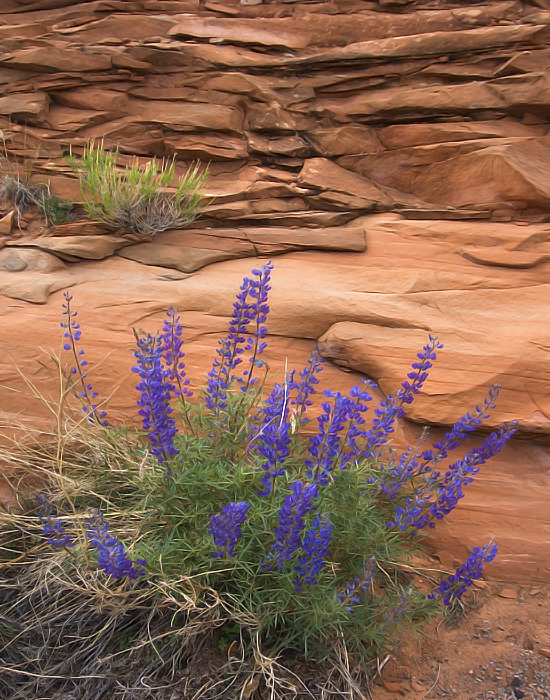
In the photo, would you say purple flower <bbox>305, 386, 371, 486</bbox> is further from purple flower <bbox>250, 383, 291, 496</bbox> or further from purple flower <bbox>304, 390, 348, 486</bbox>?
purple flower <bbox>250, 383, 291, 496</bbox>

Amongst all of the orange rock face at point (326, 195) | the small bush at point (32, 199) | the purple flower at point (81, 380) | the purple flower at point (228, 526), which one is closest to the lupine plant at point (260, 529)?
the purple flower at point (228, 526)

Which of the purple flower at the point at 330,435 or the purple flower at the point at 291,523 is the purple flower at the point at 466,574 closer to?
the purple flower at the point at 330,435

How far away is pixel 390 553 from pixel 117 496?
4.69ft

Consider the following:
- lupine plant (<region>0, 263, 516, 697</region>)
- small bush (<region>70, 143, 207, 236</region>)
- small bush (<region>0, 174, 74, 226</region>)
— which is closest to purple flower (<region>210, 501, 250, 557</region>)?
lupine plant (<region>0, 263, 516, 697</region>)

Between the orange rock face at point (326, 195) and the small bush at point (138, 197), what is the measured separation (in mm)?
115

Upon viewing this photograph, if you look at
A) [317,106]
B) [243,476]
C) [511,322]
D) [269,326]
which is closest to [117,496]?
[243,476]

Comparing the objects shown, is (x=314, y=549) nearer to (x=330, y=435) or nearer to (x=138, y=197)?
(x=330, y=435)

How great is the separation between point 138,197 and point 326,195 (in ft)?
4.67

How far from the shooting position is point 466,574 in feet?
9.23

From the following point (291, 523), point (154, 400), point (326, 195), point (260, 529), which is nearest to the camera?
point (291, 523)

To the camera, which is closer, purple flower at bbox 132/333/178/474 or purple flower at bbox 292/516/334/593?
purple flower at bbox 292/516/334/593

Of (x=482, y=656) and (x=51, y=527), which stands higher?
(x=51, y=527)

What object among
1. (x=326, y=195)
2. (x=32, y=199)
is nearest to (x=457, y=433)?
(x=326, y=195)

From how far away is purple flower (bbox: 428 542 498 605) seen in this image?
2.78 meters
